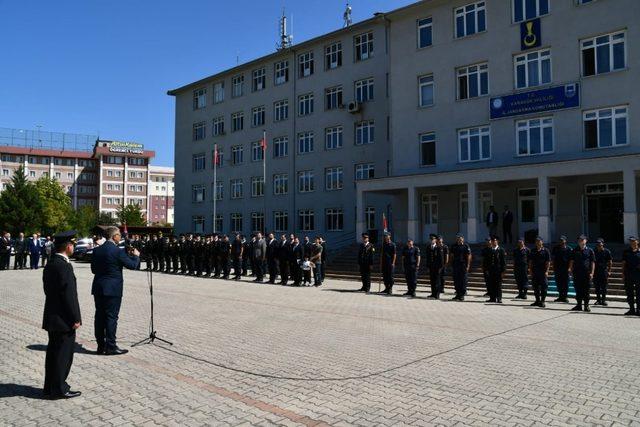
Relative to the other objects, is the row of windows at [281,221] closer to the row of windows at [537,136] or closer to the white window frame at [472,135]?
the row of windows at [537,136]

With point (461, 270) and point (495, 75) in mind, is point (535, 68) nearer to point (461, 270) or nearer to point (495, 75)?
point (495, 75)

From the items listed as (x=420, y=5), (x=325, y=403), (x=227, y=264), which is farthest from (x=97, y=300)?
(x=420, y=5)

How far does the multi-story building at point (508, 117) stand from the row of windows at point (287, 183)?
1.51 meters

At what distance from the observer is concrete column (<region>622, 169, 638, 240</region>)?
20347 mm


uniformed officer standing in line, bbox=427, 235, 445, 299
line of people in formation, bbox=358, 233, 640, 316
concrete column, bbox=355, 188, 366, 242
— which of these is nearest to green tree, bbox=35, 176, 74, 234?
concrete column, bbox=355, 188, 366, 242

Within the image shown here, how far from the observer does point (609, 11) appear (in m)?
23.2

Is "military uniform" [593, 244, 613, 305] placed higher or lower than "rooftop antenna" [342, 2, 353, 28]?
lower

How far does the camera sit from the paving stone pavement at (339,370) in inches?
212

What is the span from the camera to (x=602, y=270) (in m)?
14.2

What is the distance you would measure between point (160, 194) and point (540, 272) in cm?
12116

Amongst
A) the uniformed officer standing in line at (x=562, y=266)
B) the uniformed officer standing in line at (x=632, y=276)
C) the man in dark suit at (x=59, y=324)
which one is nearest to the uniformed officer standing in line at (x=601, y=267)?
the uniformed officer standing in line at (x=562, y=266)

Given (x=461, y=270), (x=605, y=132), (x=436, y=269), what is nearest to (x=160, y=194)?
(x=605, y=132)

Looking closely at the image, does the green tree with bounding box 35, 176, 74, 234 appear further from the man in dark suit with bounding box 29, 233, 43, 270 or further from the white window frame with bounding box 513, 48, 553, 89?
the white window frame with bounding box 513, 48, 553, 89

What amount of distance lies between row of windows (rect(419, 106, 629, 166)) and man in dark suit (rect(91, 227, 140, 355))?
2152 centimetres
